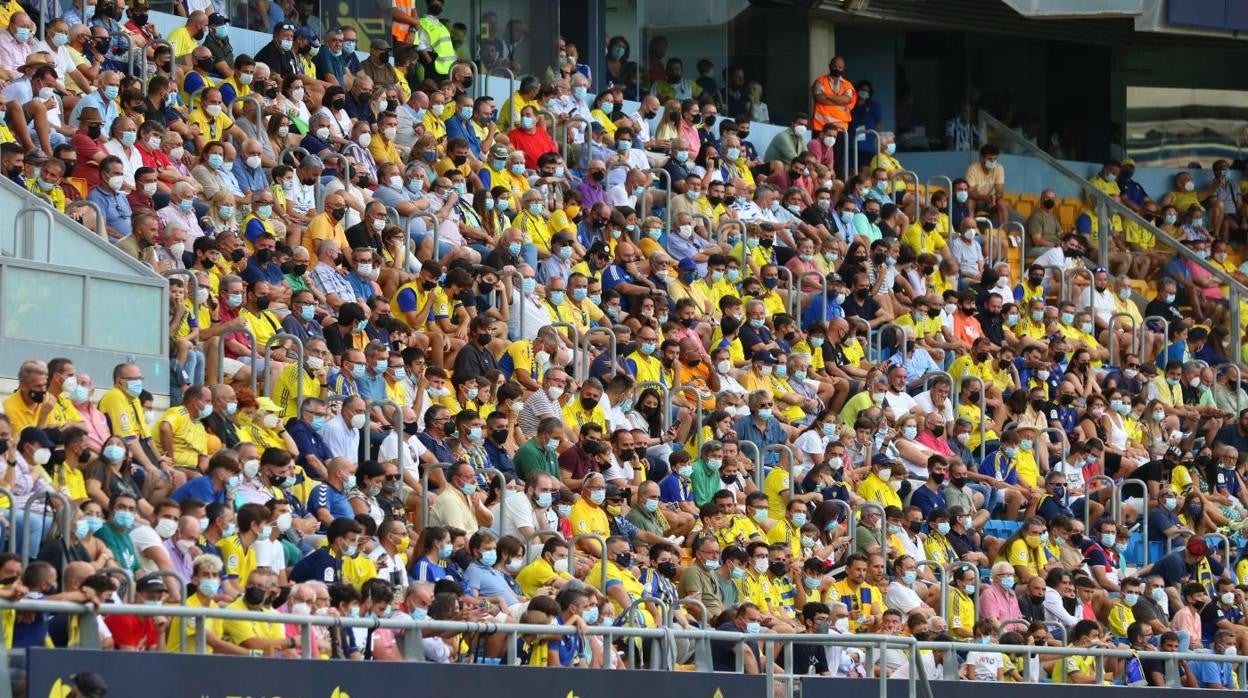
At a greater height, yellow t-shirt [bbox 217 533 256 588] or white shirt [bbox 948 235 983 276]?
white shirt [bbox 948 235 983 276]

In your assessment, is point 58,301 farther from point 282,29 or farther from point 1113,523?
point 1113,523

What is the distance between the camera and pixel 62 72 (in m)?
19.7

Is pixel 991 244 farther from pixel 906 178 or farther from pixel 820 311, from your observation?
pixel 820 311

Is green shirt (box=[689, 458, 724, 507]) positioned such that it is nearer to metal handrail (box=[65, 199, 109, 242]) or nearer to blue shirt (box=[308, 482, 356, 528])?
blue shirt (box=[308, 482, 356, 528])

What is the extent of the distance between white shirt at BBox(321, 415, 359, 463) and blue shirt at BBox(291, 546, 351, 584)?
6.86 feet

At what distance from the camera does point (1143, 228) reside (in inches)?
1135

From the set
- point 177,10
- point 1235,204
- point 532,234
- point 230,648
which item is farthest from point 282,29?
point 1235,204

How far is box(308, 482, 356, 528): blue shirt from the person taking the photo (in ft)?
53.9

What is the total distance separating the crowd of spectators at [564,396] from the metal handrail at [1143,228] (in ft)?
1.00

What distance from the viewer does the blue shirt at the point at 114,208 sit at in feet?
59.7

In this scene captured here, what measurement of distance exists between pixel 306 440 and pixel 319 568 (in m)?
2.05

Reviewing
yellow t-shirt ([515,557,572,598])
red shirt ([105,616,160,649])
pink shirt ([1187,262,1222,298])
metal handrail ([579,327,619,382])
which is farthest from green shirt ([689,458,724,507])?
pink shirt ([1187,262,1222,298])

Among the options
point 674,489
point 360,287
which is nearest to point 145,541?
point 360,287

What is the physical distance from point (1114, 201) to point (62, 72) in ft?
43.3
